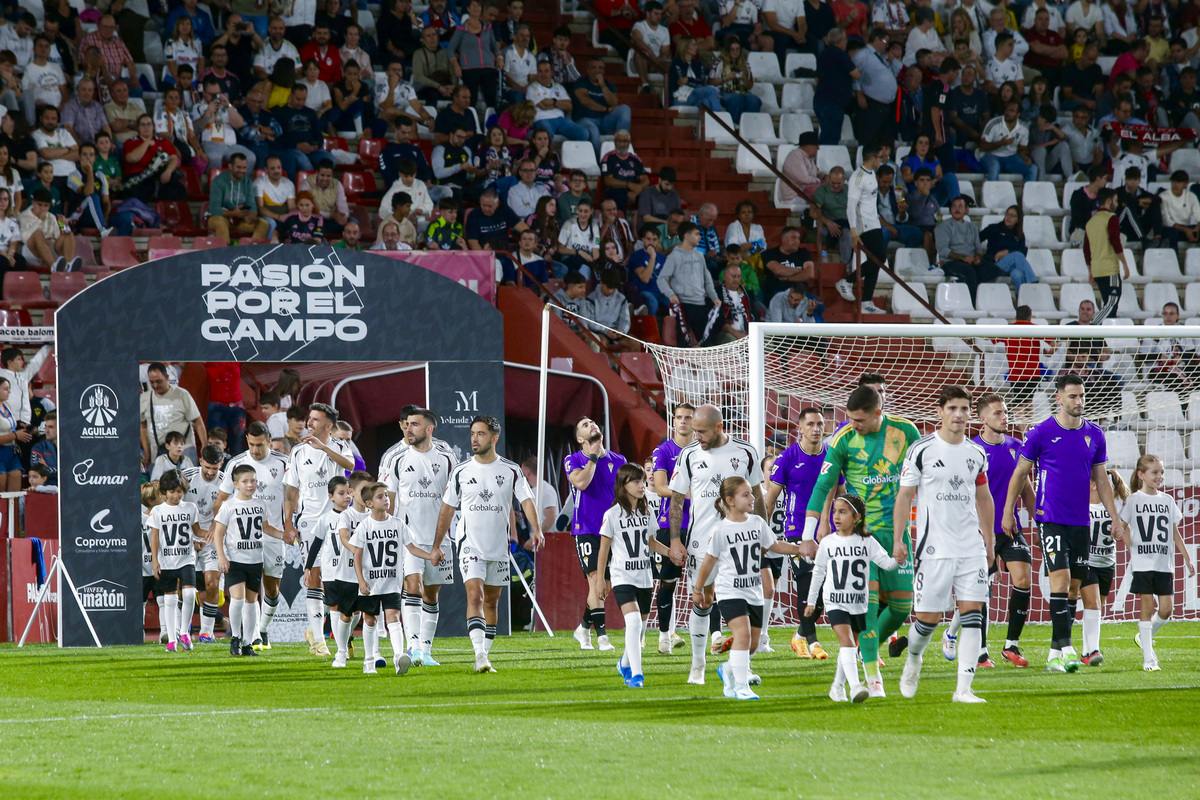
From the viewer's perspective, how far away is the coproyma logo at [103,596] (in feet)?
48.1

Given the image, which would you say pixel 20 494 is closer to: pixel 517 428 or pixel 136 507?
pixel 136 507

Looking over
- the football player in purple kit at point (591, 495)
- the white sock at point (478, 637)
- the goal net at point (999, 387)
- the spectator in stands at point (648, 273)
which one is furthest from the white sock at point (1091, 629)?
the spectator in stands at point (648, 273)

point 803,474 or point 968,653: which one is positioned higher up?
point 803,474

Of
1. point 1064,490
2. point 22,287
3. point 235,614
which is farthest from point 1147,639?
point 22,287

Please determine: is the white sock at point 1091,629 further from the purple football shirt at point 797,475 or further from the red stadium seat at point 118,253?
the red stadium seat at point 118,253

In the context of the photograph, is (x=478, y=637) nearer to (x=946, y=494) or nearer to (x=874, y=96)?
(x=946, y=494)

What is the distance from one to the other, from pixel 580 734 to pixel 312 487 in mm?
6508

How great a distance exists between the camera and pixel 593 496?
13.1 metres

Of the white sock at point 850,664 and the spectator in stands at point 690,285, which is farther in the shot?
the spectator in stands at point 690,285

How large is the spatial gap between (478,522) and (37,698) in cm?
326

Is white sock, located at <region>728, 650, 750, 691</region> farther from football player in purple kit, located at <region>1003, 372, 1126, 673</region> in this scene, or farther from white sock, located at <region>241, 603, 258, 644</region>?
white sock, located at <region>241, 603, 258, 644</region>

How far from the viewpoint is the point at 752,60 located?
24391 millimetres

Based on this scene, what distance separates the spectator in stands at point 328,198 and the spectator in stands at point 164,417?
3421 millimetres

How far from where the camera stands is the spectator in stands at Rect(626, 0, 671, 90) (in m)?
23.5
